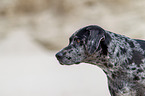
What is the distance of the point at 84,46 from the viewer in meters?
1.45

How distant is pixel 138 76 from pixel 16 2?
356cm

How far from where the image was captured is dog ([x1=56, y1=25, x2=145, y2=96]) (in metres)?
1.45

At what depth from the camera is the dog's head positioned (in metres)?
1.43

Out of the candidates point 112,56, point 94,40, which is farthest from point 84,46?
point 112,56

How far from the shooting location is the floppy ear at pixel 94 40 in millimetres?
1426

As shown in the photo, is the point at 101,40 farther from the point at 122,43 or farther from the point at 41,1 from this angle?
the point at 41,1

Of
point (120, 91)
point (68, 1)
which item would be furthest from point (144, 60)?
point (68, 1)

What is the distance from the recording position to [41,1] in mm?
4703

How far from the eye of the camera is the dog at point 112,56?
1.45m

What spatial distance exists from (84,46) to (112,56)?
173 mm

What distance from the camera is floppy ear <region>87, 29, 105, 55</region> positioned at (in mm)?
1426

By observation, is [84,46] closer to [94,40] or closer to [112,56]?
[94,40]

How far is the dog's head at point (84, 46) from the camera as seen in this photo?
1432 mm

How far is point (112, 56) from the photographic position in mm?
1490
